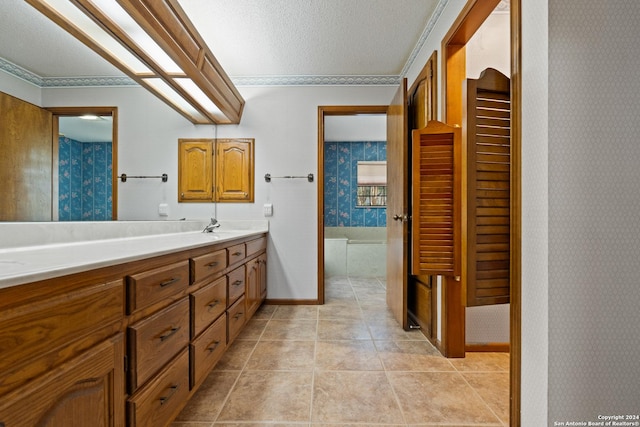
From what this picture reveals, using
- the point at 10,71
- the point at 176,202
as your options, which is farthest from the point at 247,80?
the point at 10,71

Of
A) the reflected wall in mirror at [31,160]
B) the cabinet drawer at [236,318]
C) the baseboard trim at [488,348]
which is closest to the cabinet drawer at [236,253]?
the cabinet drawer at [236,318]

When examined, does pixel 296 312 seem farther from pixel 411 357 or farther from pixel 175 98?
pixel 175 98

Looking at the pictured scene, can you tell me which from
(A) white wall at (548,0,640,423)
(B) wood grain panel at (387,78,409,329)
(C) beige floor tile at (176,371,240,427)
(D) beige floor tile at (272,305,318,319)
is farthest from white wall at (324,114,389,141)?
(C) beige floor tile at (176,371,240,427)

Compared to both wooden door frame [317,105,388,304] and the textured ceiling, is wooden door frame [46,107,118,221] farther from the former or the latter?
wooden door frame [317,105,388,304]

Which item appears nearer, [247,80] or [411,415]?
[411,415]

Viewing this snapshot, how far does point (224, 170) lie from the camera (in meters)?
3.07

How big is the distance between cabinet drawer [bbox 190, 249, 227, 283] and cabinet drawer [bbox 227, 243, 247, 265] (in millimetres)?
108

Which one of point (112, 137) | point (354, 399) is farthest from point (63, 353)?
point (112, 137)

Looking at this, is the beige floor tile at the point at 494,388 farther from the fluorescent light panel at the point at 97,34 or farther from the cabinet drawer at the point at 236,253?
the fluorescent light panel at the point at 97,34

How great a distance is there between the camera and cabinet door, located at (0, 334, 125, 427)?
1.97 ft

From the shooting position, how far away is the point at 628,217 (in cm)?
98

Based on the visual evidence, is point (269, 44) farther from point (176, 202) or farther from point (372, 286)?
point (372, 286)

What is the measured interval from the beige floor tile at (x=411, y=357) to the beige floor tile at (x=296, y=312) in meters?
0.82

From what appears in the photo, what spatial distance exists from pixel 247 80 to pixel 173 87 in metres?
1.24
